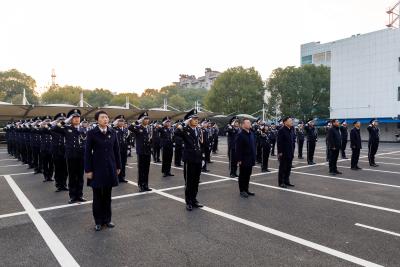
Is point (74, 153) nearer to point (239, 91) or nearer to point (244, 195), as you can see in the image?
point (244, 195)

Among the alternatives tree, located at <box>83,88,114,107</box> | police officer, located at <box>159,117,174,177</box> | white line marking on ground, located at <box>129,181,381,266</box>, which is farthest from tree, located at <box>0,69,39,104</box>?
white line marking on ground, located at <box>129,181,381,266</box>

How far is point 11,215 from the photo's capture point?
6348mm

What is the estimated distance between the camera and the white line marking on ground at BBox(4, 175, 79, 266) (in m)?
4.25

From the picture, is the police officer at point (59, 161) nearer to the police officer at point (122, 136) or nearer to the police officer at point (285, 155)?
the police officer at point (122, 136)

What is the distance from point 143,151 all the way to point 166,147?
128 inches

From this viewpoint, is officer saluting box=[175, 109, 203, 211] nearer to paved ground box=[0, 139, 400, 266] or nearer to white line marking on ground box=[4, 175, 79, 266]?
paved ground box=[0, 139, 400, 266]

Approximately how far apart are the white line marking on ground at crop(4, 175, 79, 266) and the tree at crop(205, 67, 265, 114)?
151 ft

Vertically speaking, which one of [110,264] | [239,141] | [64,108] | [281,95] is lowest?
[110,264]

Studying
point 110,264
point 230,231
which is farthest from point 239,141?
point 110,264

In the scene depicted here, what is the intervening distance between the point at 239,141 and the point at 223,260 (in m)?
4.29

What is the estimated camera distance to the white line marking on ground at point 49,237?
4.25 metres

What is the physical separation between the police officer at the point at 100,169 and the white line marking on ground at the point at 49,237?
0.75 metres

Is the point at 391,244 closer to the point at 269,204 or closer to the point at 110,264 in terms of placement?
the point at 269,204

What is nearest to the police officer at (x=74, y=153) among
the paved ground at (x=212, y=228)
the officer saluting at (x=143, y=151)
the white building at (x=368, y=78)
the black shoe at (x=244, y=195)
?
the paved ground at (x=212, y=228)
